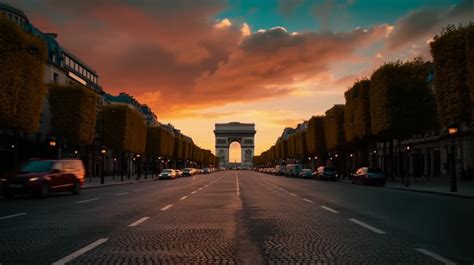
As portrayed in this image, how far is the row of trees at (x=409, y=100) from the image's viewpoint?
34719 millimetres

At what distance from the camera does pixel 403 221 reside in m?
13.1

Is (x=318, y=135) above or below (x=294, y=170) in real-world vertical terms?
above

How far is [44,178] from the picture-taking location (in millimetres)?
24422

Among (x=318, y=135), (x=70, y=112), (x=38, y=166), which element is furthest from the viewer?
(x=318, y=135)

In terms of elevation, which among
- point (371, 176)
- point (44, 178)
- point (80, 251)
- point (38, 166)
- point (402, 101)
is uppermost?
point (402, 101)

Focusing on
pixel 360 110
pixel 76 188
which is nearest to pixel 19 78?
pixel 76 188

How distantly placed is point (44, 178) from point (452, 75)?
27.4 m

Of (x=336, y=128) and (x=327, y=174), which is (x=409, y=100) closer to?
(x=327, y=174)

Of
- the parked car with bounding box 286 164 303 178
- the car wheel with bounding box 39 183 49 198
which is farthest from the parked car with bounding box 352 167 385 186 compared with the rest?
the parked car with bounding box 286 164 303 178

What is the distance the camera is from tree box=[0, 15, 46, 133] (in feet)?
106

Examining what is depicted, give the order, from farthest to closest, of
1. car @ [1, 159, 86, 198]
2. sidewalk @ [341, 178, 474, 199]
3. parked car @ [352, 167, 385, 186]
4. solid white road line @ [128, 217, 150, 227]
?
parked car @ [352, 167, 385, 186] → sidewalk @ [341, 178, 474, 199] → car @ [1, 159, 86, 198] → solid white road line @ [128, 217, 150, 227]

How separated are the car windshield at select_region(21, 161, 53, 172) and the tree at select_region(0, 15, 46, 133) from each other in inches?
309

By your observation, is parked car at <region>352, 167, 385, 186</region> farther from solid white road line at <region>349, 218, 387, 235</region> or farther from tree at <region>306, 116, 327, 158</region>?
tree at <region>306, 116, 327, 158</region>

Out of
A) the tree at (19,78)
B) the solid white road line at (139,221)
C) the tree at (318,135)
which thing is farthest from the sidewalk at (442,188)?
the tree at (318,135)
